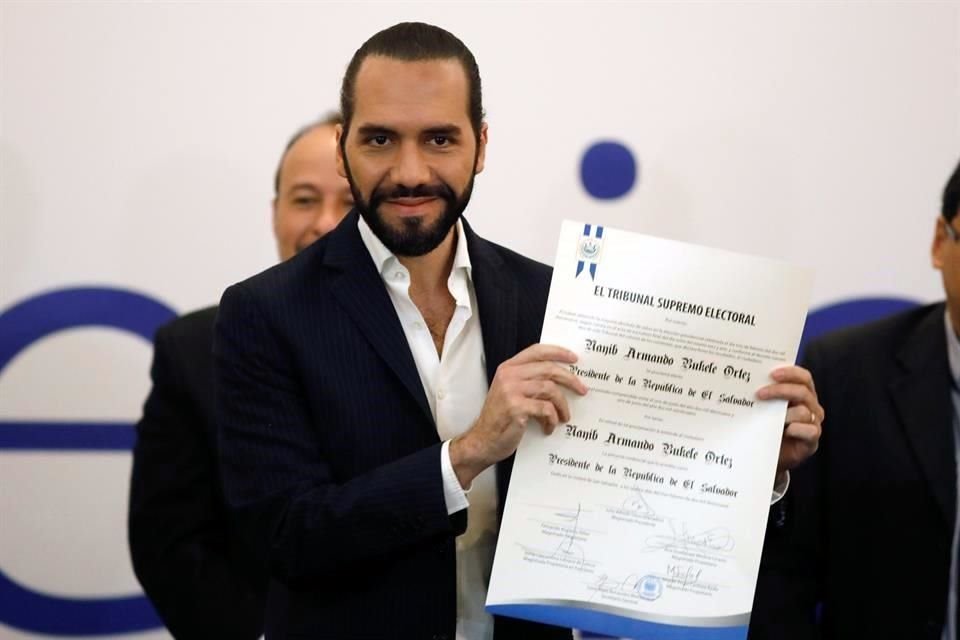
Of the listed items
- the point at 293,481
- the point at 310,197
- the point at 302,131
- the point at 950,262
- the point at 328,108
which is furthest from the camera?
the point at 328,108

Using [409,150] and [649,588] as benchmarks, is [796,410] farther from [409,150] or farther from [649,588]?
[409,150]

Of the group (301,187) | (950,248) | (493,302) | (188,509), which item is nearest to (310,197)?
(301,187)

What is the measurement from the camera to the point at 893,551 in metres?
2.38

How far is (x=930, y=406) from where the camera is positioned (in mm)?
2428

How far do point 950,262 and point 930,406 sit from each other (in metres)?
0.30

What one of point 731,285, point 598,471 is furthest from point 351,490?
point 731,285

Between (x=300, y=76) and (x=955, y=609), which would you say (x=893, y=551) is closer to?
(x=955, y=609)

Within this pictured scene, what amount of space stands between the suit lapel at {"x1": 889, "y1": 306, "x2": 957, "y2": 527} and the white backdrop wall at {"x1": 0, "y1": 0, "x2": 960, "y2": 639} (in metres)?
0.64

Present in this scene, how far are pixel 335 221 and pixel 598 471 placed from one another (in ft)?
3.96

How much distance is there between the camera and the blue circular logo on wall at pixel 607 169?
302 centimetres

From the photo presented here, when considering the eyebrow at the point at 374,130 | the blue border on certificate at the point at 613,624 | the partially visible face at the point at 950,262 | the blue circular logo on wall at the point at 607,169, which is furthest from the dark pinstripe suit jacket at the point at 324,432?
the blue circular logo on wall at the point at 607,169

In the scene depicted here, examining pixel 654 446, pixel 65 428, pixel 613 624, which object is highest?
pixel 654 446

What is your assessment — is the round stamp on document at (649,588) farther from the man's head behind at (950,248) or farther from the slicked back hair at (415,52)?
the man's head behind at (950,248)

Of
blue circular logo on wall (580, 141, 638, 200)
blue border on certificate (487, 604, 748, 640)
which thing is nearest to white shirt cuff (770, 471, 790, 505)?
blue border on certificate (487, 604, 748, 640)
